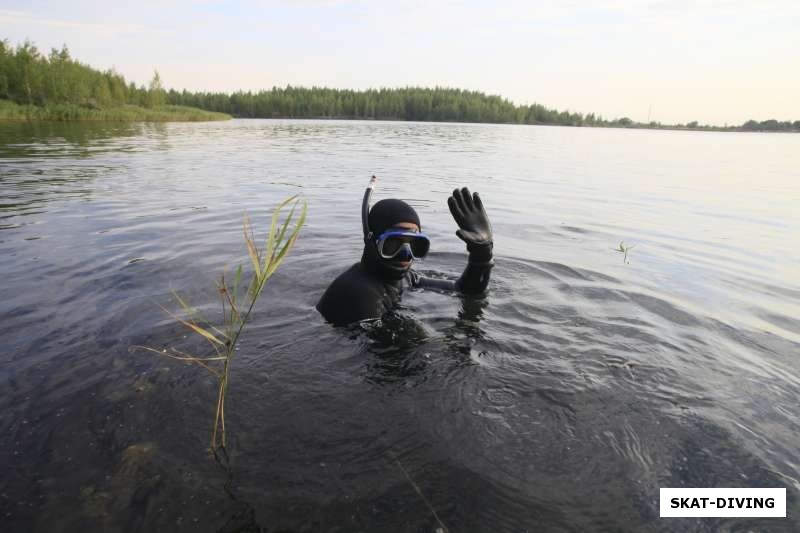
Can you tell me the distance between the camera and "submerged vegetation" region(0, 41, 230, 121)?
Answer: 38594 mm

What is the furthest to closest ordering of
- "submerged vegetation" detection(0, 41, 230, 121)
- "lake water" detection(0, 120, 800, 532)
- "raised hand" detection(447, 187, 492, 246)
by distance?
"submerged vegetation" detection(0, 41, 230, 121)
"raised hand" detection(447, 187, 492, 246)
"lake water" detection(0, 120, 800, 532)

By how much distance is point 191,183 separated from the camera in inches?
467

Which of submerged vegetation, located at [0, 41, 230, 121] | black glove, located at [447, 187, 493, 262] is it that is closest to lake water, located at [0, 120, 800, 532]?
black glove, located at [447, 187, 493, 262]

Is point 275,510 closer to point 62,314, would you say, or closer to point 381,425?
point 381,425

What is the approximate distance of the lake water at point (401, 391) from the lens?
2.09 meters

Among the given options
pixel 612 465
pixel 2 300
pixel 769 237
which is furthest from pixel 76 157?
pixel 769 237

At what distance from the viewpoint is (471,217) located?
434cm

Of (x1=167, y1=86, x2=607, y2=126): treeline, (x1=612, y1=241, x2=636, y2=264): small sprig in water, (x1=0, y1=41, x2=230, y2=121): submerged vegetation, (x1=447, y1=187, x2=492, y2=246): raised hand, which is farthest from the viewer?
(x1=167, y1=86, x2=607, y2=126): treeline

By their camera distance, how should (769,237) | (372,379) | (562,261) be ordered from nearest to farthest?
1. (372,379)
2. (562,261)
3. (769,237)

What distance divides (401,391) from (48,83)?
189ft

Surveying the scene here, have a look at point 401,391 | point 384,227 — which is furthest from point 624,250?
point 401,391

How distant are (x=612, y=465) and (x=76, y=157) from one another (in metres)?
19.0

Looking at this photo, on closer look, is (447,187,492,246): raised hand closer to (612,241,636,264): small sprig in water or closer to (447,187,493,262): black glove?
(447,187,493,262): black glove

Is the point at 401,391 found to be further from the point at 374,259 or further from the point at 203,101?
the point at 203,101
